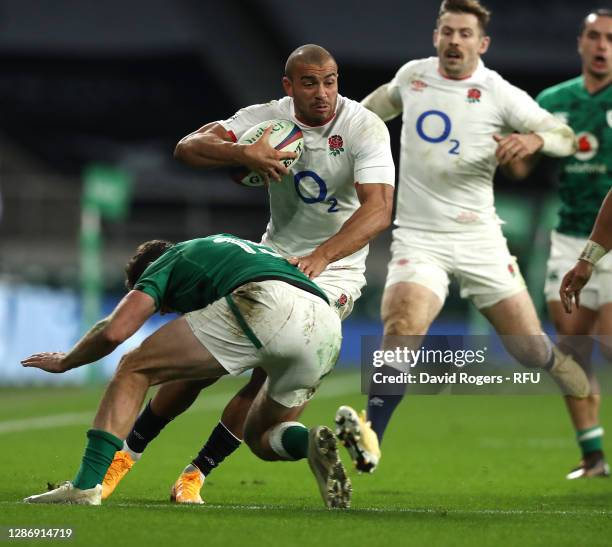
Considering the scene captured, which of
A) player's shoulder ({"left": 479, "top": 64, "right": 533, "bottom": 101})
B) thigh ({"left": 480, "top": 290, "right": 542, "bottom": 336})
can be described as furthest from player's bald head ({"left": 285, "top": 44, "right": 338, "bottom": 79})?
thigh ({"left": 480, "top": 290, "right": 542, "bottom": 336})

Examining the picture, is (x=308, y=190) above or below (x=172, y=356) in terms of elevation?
above

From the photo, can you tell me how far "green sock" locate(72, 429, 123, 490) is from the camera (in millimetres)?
5980

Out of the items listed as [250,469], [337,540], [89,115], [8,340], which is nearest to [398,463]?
[250,469]

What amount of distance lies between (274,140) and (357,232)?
0.66 meters

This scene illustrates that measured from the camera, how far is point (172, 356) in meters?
6.06

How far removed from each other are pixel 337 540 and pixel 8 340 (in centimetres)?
1396

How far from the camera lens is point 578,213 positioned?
9.31 meters

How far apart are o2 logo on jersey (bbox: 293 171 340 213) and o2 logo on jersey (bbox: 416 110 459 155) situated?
120cm

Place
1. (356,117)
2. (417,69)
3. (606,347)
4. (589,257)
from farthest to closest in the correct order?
(606,347) → (417,69) → (356,117) → (589,257)

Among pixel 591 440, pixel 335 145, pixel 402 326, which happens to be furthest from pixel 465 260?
pixel 591 440

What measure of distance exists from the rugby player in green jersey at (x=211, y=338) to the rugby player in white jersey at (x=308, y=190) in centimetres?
42

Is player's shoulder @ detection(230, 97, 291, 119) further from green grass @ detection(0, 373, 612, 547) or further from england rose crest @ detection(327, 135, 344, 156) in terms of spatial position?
green grass @ detection(0, 373, 612, 547)

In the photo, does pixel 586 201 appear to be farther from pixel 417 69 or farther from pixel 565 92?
pixel 417 69

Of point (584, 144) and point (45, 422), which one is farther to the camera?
point (45, 422)
